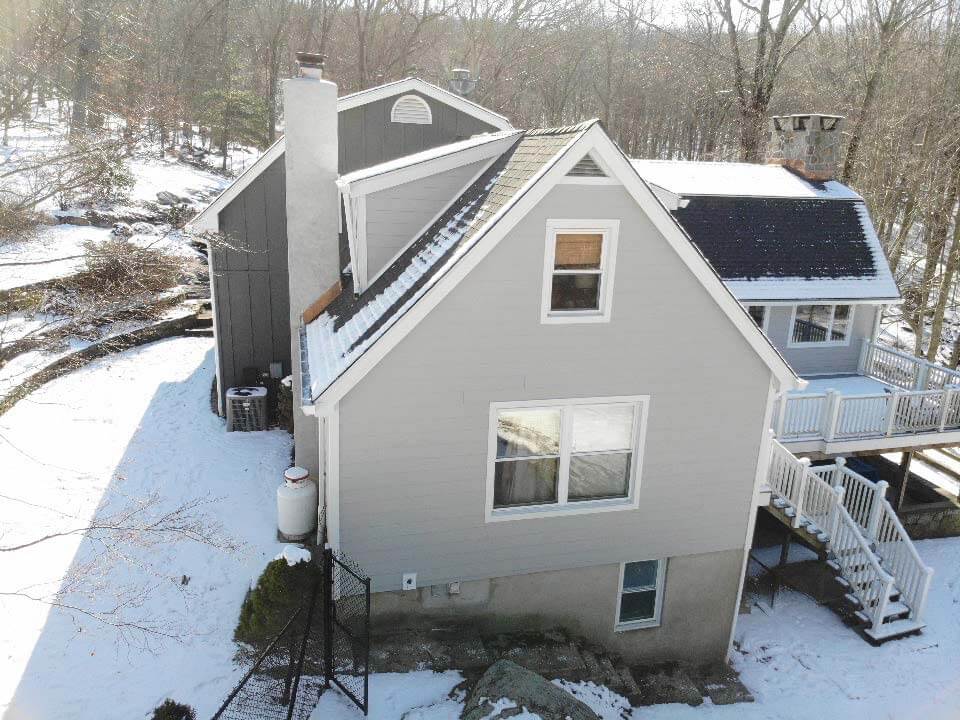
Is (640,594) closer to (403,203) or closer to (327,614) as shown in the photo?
(327,614)

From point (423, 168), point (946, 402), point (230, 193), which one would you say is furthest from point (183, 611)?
point (946, 402)

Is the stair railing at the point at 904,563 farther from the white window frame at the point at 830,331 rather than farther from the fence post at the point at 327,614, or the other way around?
the fence post at the point at 327,614

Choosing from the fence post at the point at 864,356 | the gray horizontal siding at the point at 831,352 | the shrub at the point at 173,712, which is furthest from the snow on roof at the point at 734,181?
the shrub at the point at 173,712

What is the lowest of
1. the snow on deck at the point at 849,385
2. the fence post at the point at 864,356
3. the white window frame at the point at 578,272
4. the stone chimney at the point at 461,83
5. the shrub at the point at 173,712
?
the shrub at the point at 173,712

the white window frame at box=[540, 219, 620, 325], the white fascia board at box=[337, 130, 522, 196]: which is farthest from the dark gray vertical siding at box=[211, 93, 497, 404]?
the white window frame at box=[540, 219, 620, 325]

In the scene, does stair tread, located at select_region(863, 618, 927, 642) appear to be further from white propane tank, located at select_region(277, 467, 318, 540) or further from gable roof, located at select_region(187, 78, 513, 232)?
gable roof, located at select_region(187, 78, 513, 232)

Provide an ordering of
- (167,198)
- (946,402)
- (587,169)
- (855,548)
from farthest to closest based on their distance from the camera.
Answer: (167,198) < (946,402) < (855,548) < (587,169)

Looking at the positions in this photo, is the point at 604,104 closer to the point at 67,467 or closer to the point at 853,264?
the point at 853,264
